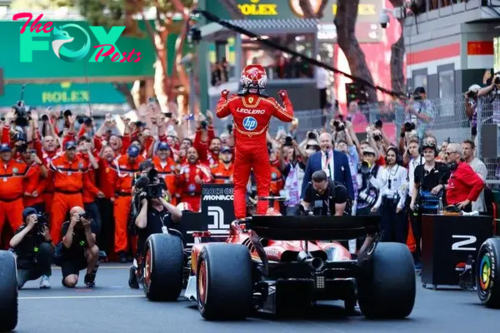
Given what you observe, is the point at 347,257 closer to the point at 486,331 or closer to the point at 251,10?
the point at 486,331

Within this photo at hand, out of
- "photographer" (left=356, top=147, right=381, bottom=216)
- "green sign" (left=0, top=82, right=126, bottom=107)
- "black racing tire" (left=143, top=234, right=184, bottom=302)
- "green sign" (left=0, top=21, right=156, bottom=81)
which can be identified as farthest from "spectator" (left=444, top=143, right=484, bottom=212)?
"green sign" (left=0, top=82, right=126, bottom=107)

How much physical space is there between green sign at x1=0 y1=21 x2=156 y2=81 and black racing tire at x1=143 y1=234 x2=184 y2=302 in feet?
91.1

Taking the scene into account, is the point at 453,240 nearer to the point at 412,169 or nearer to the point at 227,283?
the point at 412,169

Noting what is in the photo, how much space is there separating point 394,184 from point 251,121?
16.7 feet

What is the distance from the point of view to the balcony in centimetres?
2878

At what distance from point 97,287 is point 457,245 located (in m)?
4.73

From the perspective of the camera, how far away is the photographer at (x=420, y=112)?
2384cm

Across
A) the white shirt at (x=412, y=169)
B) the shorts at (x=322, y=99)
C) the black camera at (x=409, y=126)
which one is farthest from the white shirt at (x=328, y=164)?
the shorts at (x=322, y=99)

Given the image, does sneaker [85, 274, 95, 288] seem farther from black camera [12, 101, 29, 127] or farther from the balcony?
→ the balcony

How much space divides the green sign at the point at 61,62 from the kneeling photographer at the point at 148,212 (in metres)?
25.5

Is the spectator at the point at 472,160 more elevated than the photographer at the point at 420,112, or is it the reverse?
the photographer at the point at 420,112

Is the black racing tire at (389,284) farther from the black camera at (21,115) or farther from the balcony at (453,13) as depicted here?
the balcony at (453,13)

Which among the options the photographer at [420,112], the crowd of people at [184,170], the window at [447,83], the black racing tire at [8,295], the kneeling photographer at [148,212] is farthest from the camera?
the window at [447,83]
